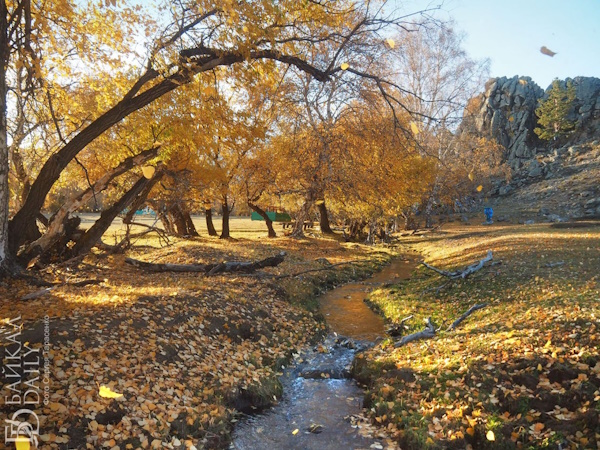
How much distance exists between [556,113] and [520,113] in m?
6.86

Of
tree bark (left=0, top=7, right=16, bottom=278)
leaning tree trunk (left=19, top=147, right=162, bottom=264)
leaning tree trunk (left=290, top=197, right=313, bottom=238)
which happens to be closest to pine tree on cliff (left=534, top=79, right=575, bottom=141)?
leaning tree trunk (left=290, top=197, right=313, bottom=238)

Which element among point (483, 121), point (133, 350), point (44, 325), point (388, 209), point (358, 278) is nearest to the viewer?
point (44, 325)

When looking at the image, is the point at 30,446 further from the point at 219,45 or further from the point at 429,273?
the point at 429,273

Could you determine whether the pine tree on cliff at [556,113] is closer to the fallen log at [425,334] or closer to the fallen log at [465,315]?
the fallen log at [465,315]

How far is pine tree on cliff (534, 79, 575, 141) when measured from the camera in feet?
219

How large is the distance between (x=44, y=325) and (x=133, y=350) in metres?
1.32

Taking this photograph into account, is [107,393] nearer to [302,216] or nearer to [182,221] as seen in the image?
[302,216]

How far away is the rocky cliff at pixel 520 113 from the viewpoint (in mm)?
66875

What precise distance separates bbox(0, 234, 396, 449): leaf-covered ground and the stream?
13.2 inches

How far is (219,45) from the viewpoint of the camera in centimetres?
808

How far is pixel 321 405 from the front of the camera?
6516 mm

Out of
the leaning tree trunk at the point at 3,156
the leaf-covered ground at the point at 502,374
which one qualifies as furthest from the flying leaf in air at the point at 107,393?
the leaning tree trunk at the point at 3,156

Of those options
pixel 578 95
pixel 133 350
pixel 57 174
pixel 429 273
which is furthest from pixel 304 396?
pixel 578 95

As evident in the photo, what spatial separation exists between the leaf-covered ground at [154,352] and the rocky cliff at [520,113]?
68966 mm
